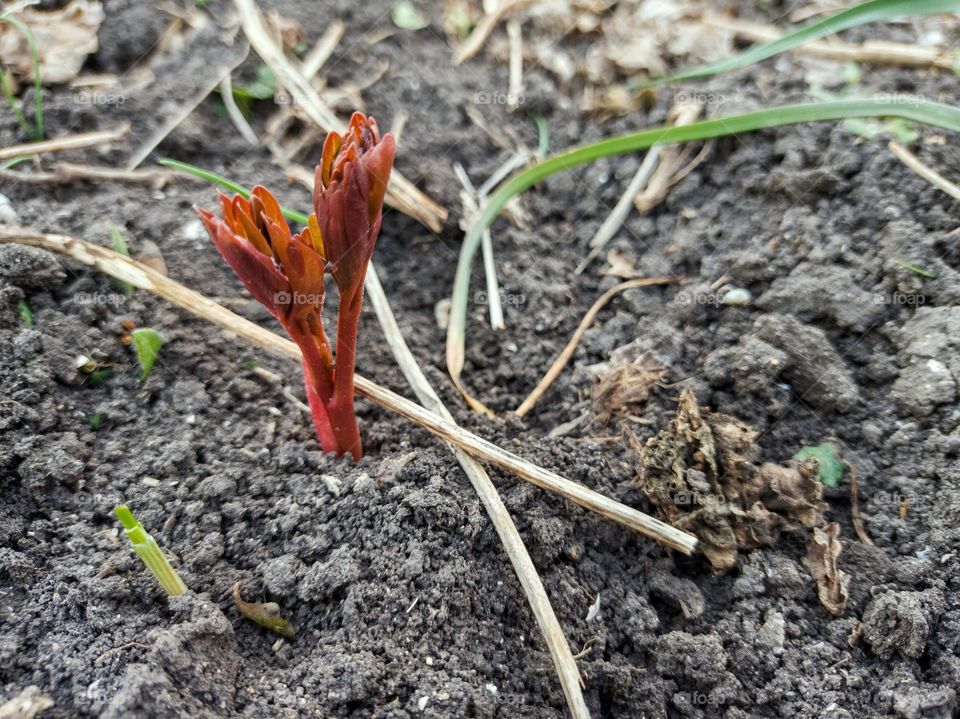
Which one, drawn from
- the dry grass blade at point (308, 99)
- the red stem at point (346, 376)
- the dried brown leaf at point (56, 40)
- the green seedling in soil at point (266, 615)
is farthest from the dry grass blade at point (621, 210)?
the dried brown leaf at point (56, 40)

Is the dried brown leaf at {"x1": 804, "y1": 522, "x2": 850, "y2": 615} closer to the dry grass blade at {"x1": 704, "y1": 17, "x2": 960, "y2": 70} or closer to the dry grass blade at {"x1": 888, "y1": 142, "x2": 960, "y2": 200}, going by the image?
the dry grass blade at {"x1": 888, "y1": 142, "x2": 960, "y2": 200}

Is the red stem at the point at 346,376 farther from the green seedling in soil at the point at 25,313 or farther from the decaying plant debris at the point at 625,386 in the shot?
the green seedling in soil at the point at 25,313

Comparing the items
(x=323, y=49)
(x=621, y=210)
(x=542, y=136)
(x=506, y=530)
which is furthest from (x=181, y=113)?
(x=506, y=530)

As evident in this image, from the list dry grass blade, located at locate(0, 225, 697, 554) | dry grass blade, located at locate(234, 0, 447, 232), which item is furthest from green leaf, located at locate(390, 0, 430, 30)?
dry grass blade, located at locate(0, 225, 697, 554)

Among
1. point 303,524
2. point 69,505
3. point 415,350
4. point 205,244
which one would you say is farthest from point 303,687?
point 205,244

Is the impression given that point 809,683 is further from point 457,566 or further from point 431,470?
point 431,470
